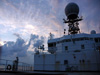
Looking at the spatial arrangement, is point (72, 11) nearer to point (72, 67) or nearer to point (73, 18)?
point (73, 18)

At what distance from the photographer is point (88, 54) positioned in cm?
2008

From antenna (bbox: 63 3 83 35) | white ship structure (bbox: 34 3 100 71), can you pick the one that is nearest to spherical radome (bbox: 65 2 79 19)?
antenna (bbox: 63 3 83 35)

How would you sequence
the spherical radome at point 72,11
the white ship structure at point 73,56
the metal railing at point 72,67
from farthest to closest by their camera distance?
the spherical radome at point 72,11
the white ship structure at point 73,56
the metal railing at point 72,67

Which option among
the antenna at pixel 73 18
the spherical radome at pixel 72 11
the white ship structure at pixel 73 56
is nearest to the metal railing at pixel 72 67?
the white ship structure at pixel 73 56

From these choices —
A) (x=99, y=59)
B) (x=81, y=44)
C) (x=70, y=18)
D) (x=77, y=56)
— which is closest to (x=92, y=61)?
(x=99, y=59)

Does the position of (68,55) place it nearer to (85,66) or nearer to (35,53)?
(85,66)

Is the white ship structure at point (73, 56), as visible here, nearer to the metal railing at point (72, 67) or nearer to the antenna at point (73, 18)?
the metal railing at point (72, 67)

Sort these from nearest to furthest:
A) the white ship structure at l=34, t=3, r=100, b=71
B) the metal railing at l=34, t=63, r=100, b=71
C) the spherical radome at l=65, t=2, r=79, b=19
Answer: the metal railing at l=34, t=63, r=100, b=71
the white ship structure at l=34, t=3, r=100, b=71
the spherical radome at l=65, t=2, r=79, b=19

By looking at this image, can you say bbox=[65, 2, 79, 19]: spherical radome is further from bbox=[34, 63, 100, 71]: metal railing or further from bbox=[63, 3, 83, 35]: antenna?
bbox=[34, 63, 100, 71]: metal railing

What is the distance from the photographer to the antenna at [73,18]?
30464 mm

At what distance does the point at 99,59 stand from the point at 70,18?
56.2 ft

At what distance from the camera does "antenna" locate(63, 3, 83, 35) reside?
30.5 meters

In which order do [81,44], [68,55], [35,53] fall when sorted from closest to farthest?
1. [68,55]
2. [81,44]
3. [35,53]

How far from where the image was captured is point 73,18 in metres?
31.6
